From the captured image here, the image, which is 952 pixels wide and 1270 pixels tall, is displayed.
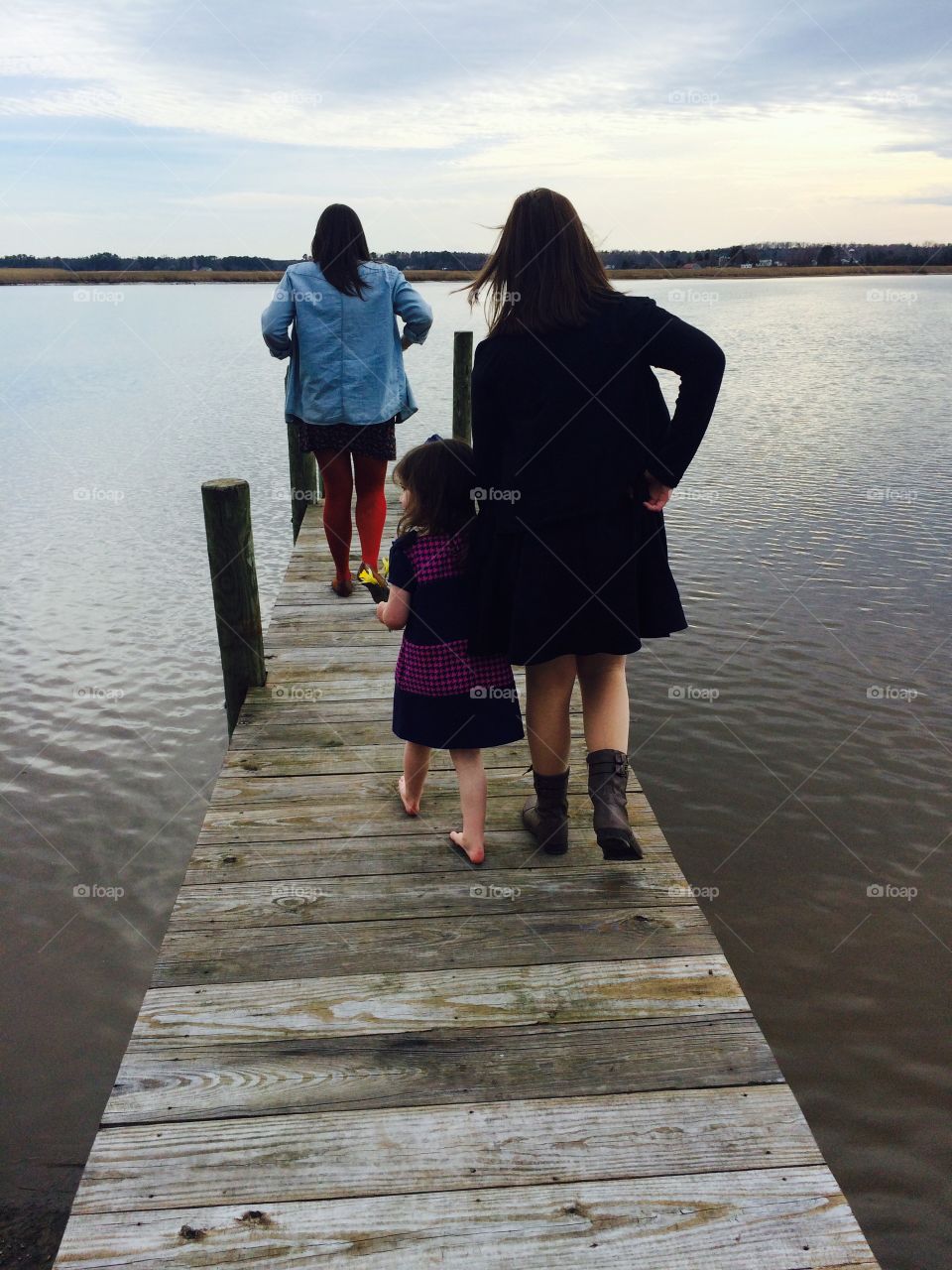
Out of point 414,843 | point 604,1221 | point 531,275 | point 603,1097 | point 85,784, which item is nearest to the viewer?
point 604,1221

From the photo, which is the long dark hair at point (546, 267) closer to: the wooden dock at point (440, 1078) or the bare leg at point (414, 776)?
the bare leg at point (414, 776)

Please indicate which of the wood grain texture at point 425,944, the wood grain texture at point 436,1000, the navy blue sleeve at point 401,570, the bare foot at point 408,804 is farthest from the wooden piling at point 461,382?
the wood grain texture at point 436,1000

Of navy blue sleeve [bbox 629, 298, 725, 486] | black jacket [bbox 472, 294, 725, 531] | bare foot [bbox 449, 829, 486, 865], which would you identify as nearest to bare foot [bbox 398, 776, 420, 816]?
bare foot [bbox 449, 829, 486, 865]

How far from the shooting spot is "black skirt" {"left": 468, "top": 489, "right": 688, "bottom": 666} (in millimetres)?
2490

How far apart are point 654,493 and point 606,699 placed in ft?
2.10

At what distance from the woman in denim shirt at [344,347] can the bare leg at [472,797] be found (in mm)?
1905

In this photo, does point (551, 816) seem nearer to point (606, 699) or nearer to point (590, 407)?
point (606, 699)

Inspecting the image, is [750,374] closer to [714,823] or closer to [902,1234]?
[714,823]

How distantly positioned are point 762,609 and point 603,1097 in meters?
6.25

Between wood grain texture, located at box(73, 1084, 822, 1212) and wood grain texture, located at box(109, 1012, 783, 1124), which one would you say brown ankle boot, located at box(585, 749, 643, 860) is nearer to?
wood grain texture, located at box(109, 1012, 783, 1124)

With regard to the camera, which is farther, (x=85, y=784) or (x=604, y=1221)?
(x=85, y=784)

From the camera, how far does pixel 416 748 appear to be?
308 cm

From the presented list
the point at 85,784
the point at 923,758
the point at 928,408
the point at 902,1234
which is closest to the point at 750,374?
the point at 928,408

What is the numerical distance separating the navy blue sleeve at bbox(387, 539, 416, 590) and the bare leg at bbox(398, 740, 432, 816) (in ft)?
1.93
